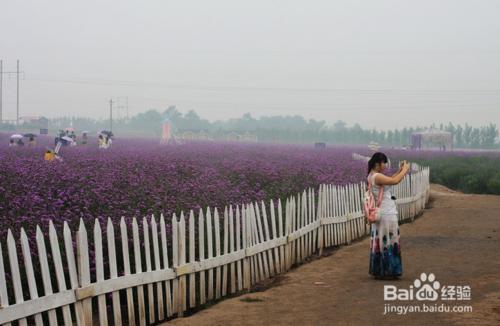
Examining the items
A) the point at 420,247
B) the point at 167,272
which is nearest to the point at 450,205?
the point at 420,247

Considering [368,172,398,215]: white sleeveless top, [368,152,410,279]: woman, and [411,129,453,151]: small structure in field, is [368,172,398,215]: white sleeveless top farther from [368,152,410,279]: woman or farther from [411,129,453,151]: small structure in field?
[411,129,453,151]: small structure in field

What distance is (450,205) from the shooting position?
18.5m

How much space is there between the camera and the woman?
830cm

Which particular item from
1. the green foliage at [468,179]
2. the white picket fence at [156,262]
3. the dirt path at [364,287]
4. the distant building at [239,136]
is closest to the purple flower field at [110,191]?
the white picket fence at [156,262]

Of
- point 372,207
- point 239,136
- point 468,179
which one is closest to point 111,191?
point 372,207

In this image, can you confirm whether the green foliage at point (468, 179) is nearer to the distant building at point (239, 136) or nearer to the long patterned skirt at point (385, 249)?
the long patterned skirt at point (385, 249)

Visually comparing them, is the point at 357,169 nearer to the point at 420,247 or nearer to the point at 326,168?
the point at 326,168

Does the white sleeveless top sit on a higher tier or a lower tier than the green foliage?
higher

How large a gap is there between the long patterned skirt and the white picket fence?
1.33m

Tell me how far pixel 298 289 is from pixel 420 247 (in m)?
3.75

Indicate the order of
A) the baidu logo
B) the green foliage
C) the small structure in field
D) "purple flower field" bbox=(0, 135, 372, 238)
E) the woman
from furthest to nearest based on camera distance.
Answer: the small structure in field, the green foliage, the woman, "purple flower field" bbox=(0, 135, 372, 238), the baidu logo

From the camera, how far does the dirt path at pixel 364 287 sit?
6.49 meters

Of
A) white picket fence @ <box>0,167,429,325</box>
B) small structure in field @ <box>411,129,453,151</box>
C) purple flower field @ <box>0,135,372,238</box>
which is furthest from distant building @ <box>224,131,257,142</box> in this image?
white picket fence @ <box>0,167,429,325</box>

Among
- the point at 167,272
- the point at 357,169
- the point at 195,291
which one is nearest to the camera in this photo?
the point at 167,272
